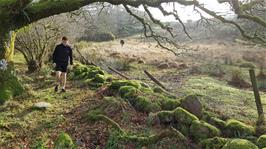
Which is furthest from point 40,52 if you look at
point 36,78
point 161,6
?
point 161,6

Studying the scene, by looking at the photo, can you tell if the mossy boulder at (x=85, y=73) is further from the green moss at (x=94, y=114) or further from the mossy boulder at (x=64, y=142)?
the mossy boulder at (x=64, y=142)

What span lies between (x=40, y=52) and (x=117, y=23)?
34.1 m

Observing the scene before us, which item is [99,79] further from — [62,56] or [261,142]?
[261,142]

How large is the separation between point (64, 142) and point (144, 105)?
3084mm

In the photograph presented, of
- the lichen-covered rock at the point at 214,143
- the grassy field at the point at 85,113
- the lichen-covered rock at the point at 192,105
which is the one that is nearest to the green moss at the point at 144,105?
the grassy field at the point at 85,113

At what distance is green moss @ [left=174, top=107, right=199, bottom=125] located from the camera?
32.0ft

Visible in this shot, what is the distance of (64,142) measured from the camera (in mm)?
8688

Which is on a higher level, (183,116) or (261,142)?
(183,116)

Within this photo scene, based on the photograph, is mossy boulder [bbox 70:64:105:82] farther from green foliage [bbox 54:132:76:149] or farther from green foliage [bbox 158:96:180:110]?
green foliage [bbox 54:132:76:149]

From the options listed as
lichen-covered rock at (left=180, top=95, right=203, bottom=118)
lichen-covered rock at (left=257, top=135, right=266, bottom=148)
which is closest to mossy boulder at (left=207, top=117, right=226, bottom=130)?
lichen-covered rock at (left=180, top=95, right=203, bottom=118)

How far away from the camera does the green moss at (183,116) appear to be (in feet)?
32.0

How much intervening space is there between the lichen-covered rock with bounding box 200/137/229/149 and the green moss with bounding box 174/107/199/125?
3.11 ft

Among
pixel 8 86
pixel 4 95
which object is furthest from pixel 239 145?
pixel 8 86

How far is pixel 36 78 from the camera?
637 inches
